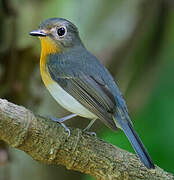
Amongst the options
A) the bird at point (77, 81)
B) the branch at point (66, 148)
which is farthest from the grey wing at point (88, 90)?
the branch at point (66, 148)

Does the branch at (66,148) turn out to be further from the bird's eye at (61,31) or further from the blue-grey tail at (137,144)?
the bird's eye at (61,31)

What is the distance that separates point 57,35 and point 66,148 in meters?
1.54

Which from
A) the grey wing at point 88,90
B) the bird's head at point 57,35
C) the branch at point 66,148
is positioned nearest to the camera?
the branch at point 66,148

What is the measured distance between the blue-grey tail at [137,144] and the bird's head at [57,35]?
47.3 inches

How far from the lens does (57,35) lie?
4.80 meters

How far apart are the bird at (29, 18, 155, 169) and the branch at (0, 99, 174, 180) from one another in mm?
173

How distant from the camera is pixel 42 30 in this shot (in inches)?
183

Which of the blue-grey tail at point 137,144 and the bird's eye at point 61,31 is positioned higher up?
the bird's eye at point 61,31

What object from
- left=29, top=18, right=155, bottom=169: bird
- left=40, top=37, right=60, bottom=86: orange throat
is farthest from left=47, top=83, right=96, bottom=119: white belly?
left=40, top=37, right=60, bottom=86: orange throat

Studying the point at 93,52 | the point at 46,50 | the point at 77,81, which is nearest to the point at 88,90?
the point at 77,81

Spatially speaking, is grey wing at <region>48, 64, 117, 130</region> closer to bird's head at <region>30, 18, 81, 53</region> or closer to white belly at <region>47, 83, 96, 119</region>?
white belly at <region>47, 83, 96, 119</region>

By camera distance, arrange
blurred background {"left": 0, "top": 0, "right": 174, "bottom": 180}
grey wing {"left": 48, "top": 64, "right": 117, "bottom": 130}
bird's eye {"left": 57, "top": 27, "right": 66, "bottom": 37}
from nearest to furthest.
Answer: grey wing {"left": 48, "top": 64, "right": 117, "bottom": 130}, bird's eye {"left": 57, "top": 27, "right": 66, "bottom": 37}, blurred background {"left": 0, "top": 0, "right": 174, "bottom": 180}

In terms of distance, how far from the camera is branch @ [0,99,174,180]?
3508 mm

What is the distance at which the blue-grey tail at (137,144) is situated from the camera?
3.59 meters
